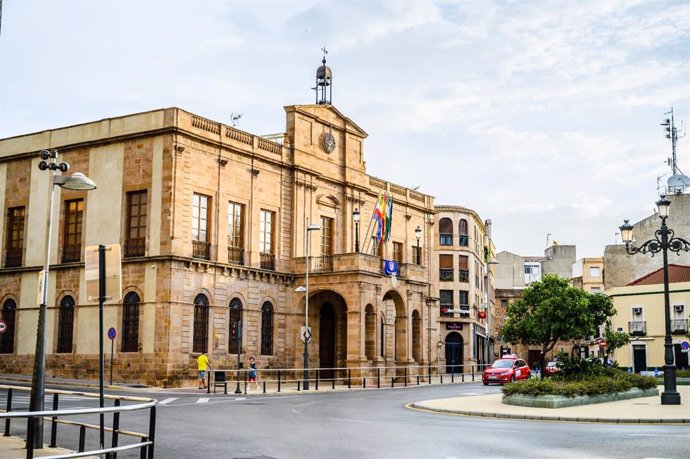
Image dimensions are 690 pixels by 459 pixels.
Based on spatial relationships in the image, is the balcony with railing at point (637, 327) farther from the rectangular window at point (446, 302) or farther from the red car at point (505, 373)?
the rectangular window at point (446, 302)

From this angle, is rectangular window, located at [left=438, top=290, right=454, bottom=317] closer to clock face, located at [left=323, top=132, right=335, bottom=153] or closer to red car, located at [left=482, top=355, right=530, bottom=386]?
clock face, located at [left=323, top=132, right=335, bottom=153]

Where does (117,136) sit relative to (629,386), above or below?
above

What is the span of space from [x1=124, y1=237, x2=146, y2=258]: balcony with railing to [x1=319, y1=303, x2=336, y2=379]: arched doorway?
41.3 ft

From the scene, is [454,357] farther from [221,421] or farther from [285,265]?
[221,421]

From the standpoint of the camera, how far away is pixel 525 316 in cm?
2870

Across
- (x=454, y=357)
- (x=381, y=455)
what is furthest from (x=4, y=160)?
(x=454, y=357)

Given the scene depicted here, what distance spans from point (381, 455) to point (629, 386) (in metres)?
16.9

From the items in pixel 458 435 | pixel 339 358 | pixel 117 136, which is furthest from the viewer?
pixel 339 358

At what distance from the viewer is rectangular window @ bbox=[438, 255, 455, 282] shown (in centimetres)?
7469

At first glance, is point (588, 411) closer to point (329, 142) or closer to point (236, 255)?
point (236, 255)

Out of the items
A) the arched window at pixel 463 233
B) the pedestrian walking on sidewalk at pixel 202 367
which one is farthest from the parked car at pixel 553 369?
the arched window at pixel 463 233

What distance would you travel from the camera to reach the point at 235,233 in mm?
41250

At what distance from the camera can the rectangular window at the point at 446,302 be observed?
73.3 m

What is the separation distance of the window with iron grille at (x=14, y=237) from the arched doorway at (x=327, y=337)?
1650 centimetres
